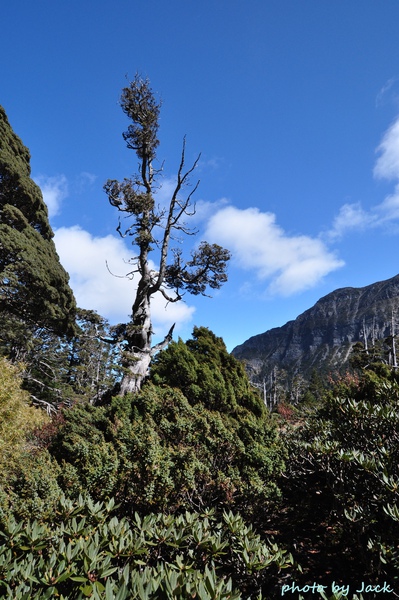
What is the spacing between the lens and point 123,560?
2418 millimetres

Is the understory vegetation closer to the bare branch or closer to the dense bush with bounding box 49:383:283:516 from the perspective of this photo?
the dense bush with bounding box 49:383:283:516

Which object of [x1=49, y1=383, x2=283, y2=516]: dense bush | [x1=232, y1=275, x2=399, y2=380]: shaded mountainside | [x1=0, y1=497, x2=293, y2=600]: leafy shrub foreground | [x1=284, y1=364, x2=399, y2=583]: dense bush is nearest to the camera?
[x1=0, y1=497, x2=293, y2=600]: leafy shrub foreground

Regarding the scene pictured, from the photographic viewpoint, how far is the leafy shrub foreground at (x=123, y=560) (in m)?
1.82

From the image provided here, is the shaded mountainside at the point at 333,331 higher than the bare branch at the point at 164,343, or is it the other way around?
the shaded mountainside at the point at 333,331

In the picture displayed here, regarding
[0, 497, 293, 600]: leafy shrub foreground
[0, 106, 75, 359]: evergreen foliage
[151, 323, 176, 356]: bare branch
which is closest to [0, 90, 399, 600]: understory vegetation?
[0, 497, 293, 600]: leafy shrub foreground

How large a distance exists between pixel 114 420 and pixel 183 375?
239cm

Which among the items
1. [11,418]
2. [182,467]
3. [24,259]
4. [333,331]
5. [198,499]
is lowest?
[198,499]

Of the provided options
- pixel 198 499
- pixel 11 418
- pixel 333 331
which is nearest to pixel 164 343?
pixel 11 418

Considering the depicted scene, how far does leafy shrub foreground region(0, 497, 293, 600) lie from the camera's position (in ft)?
5.96

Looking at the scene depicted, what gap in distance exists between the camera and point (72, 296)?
49.1ft

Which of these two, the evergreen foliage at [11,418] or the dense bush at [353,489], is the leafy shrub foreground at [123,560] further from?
the evergreen foliage at [11,418]

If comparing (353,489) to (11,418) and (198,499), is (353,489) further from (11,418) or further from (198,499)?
(11,418)

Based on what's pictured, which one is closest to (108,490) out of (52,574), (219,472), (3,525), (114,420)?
(3,525)

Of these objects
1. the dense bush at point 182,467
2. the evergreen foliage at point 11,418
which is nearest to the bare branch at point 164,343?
the evergreen foliage at point 11,418
